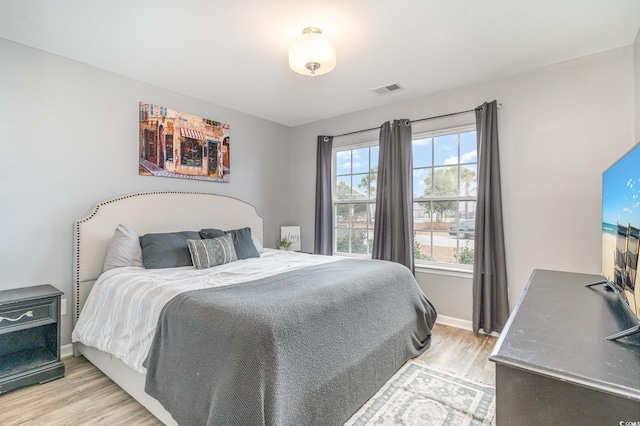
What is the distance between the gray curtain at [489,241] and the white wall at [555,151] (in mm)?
103

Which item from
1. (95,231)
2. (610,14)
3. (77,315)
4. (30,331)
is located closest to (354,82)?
(610,14)

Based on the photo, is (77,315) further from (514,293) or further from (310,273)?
(514,293)

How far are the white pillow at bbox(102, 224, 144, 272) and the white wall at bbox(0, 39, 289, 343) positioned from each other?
0.34 metres

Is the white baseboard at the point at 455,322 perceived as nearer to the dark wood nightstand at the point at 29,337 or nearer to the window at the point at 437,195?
the window at the point at 437,195

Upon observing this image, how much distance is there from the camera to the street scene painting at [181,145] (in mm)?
3098

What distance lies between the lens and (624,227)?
1.24 m

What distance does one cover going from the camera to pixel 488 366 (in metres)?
2.36

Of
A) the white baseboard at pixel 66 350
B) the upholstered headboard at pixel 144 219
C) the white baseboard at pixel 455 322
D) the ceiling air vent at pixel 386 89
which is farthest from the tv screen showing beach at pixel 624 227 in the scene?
the white baseboard at pixel 66 350

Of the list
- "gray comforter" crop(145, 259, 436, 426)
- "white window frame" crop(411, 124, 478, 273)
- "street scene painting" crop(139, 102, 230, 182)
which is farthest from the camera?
"white window frame" crop(411, 124, 478, 273)

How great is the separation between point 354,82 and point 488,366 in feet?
9.09

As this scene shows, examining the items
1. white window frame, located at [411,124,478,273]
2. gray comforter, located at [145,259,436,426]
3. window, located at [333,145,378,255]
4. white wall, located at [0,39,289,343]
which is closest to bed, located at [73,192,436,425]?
gray comforter, located at [145,259,436,426]

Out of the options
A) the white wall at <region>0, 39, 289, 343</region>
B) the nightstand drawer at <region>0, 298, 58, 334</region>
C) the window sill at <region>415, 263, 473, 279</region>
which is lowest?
the nightstand drawer at <region>0, 298, 58, 334</region>

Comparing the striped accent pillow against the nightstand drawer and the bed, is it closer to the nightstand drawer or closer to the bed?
the bed

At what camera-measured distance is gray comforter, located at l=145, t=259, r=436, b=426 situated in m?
1.28
